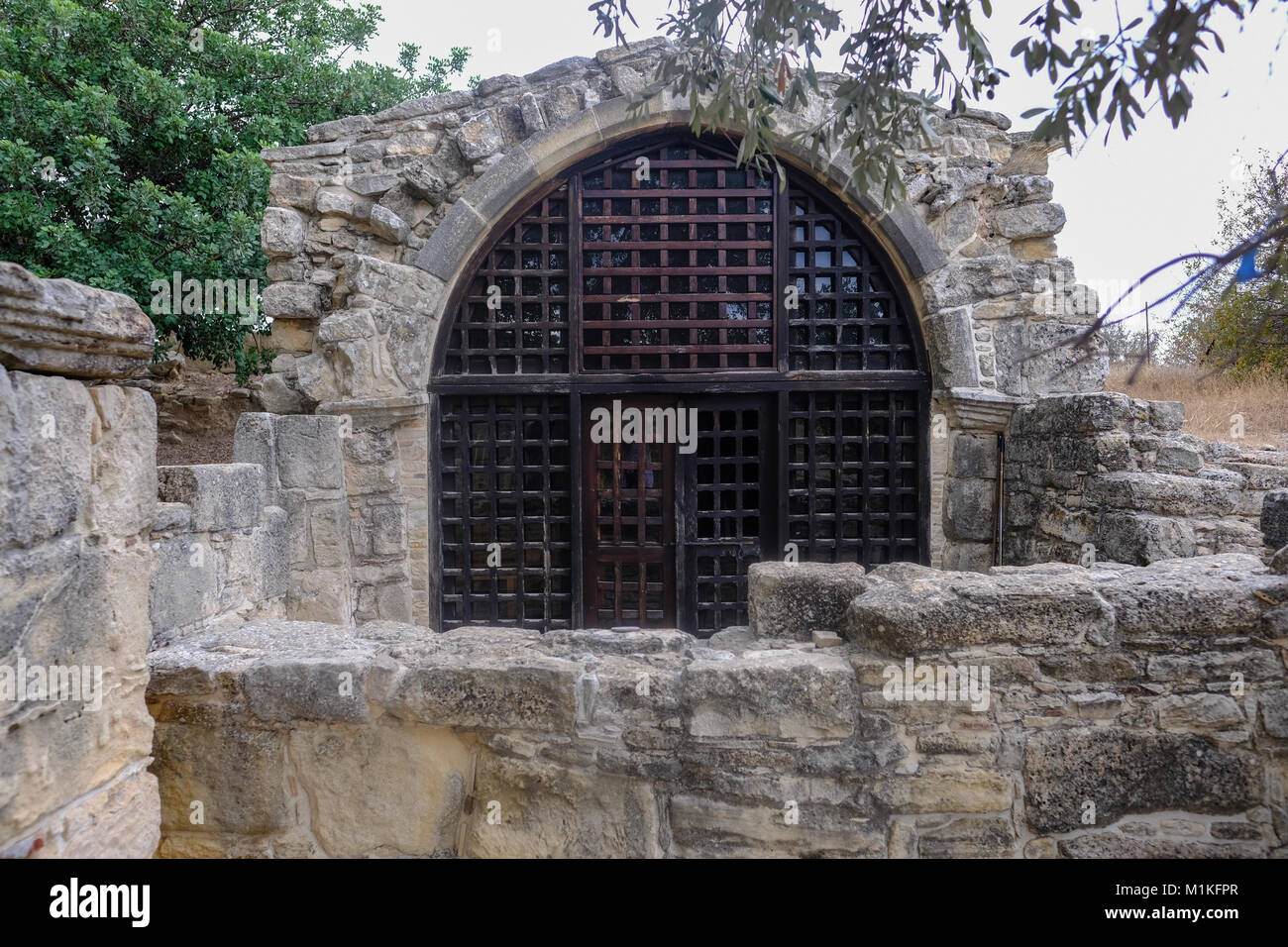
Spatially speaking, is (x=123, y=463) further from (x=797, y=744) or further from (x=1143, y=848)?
(x=1143, y=848)

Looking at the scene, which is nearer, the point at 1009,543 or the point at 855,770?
the point at 855,770

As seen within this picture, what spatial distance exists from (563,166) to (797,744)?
425cm

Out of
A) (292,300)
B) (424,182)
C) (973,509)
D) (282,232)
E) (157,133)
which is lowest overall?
(973,509)

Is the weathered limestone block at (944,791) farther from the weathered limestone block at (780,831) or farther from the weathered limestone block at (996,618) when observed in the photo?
the weathered limestone block at (996,618)

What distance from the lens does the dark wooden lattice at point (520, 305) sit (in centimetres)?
534

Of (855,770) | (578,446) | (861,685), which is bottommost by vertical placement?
(855,770)

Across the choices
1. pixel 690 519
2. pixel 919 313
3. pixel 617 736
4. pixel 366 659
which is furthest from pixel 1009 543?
pixel 366 659

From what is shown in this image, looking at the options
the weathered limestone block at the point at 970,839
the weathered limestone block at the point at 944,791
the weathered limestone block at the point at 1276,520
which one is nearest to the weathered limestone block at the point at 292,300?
the weathered limestone block at the point at 944,791

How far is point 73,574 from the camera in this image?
157 centimetres

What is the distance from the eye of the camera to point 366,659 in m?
2.23

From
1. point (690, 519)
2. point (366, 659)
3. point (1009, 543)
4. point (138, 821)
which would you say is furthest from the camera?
point (690, 519)

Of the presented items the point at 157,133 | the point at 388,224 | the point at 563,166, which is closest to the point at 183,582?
the point at 388,224

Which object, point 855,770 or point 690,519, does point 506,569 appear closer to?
point 690,519

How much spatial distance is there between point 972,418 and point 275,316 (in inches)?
178
